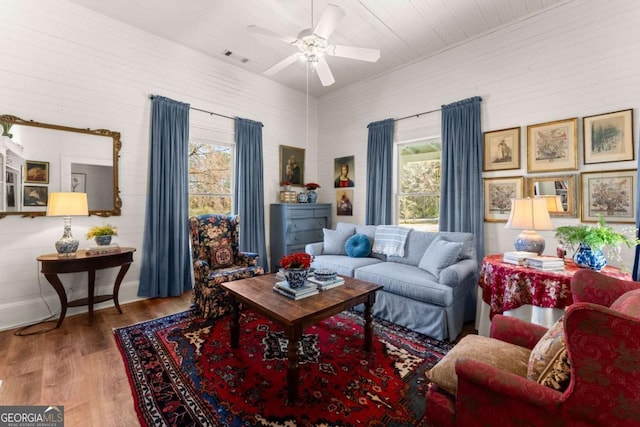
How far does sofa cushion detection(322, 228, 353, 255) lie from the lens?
4164 millimetres

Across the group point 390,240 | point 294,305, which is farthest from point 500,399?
point 390,240

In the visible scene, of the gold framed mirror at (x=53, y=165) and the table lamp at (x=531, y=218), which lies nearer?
the table lamp at (x=531, y=218)

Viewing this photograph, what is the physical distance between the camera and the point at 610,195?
290 centimetres

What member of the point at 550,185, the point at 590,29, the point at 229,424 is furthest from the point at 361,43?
the point at 229,424

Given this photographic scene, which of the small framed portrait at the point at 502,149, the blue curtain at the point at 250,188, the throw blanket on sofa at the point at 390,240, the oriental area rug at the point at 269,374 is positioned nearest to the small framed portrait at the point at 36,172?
the oriental area rug at the point at 269,374

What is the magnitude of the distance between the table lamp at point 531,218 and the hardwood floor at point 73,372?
10.4 ft

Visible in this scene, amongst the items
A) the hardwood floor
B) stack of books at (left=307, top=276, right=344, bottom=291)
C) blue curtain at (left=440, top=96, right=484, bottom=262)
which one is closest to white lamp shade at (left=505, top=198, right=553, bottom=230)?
blue curtain at (left=440, top=96, right=484, bottom=262)

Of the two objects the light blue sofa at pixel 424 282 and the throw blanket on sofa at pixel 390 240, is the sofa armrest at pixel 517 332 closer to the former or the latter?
the light blue sofa at pixel 424 282

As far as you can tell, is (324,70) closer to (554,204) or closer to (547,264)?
(554,204)

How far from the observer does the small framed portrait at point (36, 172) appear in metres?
3.04

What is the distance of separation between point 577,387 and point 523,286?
1.56 meters

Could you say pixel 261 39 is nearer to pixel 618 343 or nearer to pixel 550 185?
pixel 550 185

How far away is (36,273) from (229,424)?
303cm

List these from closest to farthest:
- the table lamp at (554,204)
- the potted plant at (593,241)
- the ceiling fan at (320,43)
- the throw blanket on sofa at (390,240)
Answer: the potted plant at (593,241) → the ceiling fan at (320,43) → the table lamp at (554,204) → the throw blanket on sofa at (390,240)
